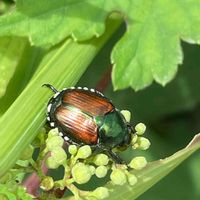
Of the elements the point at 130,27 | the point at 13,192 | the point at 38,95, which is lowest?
the point at 13,192

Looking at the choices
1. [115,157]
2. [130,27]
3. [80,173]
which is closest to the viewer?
[80,173]

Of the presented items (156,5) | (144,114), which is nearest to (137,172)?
(156,5)

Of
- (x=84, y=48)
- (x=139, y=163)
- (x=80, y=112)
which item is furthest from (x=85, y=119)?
(x=139, y=163)

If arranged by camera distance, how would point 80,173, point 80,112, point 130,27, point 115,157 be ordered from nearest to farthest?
1. point 80,173
2. point 115,157
3. point 130,27
4. point 80,112

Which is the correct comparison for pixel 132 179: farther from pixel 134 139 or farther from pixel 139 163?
pixel 134 139

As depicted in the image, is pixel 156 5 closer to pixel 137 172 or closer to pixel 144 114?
pixel 137 172

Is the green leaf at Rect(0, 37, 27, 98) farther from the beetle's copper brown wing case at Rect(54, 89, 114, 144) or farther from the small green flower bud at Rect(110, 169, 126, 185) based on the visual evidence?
the small green flower bud at Rect(110, 169, 126, 185)

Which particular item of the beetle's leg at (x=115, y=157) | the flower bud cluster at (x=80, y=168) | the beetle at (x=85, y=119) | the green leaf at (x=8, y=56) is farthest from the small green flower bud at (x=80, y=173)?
the green leaf at (x=8, y=56)

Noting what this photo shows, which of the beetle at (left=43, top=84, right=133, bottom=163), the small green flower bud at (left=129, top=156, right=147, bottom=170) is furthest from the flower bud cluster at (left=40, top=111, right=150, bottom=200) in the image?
the beetle at (left=43, top=84, right=133, bottom=163)
